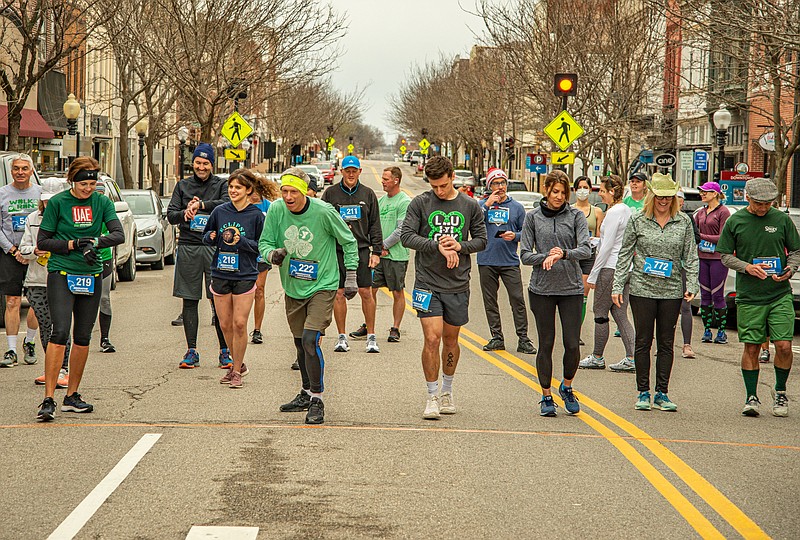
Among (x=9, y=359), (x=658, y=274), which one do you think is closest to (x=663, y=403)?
(x=658, y=274)

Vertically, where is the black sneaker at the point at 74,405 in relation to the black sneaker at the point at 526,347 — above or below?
above

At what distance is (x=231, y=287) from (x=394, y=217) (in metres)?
3.45

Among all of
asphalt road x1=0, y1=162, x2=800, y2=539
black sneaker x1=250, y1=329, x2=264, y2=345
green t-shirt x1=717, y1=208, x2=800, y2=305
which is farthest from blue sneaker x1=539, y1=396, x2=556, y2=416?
black sneaker x1=250, y1=329, x2=264, y2=345

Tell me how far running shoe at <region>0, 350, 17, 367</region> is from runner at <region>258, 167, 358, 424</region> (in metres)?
3.91

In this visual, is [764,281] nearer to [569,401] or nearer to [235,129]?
[569,401]

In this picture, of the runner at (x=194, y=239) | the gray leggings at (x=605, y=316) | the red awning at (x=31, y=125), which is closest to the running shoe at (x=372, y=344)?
the runner at (x=194, y=239)

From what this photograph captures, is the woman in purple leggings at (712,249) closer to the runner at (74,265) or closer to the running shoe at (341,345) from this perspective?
the running shoe at (341,345)

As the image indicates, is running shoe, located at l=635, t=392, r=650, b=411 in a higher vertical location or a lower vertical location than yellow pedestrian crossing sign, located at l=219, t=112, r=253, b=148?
→ lower

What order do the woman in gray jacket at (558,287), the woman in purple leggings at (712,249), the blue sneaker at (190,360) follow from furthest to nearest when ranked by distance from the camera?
the woman in purple leggings at (712,249) < the blue sneaker at (190,360) < the woman in gray jacket at (558,287)

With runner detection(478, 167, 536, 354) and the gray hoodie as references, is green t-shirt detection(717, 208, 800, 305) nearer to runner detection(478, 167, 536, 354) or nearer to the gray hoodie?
the gray hoodie

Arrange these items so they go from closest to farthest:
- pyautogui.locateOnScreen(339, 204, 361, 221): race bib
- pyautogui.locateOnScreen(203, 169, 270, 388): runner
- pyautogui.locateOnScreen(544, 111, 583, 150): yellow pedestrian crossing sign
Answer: pyautogui.locateOnScreen(203, 169, 270, 388): runner, pyautogui.locateOnScreen(339, 204, 361, 221): race bib, pyautogui.locateOnScreen(544, 111, 583, 150): yellow pedestrian crossing sign

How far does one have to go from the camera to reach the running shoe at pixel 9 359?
38.0 feet

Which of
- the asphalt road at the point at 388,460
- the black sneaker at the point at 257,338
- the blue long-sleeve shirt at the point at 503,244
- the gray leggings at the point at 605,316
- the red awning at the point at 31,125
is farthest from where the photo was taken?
the red awning at the point at 31,125

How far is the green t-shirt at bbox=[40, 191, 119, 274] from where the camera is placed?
8.91m
